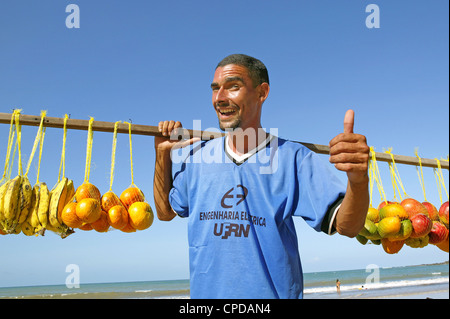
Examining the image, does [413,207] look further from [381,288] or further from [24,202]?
[381,288]

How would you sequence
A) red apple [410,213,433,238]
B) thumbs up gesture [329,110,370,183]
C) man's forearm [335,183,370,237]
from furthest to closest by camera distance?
red apple [410,213,433,238] < man's forearm [335,183,370,237] < thumbs up gesture [329,110,370,183]

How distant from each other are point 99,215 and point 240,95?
1.24 m

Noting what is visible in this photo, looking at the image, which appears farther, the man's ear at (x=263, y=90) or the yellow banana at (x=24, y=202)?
the yellow banana at (x=24, y=202)

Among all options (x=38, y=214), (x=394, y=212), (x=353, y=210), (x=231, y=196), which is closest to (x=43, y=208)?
(x=38, y=214)

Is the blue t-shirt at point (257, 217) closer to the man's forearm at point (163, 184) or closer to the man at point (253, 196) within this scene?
the man at point (253, 196)

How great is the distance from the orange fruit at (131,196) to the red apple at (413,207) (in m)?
2.75

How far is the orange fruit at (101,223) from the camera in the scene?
267 cm

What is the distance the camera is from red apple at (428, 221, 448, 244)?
4.09 meters

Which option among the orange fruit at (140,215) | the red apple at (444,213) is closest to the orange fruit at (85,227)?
the orange fruit at (140,215)

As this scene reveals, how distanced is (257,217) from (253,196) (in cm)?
12

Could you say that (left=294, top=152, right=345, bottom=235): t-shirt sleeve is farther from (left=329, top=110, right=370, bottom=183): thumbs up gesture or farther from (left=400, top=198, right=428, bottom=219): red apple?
(left=400, top=198, right=428, bottom=219): red apple

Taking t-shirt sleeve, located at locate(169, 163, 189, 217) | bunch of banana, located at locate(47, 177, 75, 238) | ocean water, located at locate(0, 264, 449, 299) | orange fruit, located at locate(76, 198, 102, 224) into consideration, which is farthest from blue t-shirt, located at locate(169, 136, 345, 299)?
ocean water, located at locate(0, 264, 449, 299)

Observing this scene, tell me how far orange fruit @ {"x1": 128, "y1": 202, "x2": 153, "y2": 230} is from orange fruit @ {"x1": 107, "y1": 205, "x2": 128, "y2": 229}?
0.18 feet
